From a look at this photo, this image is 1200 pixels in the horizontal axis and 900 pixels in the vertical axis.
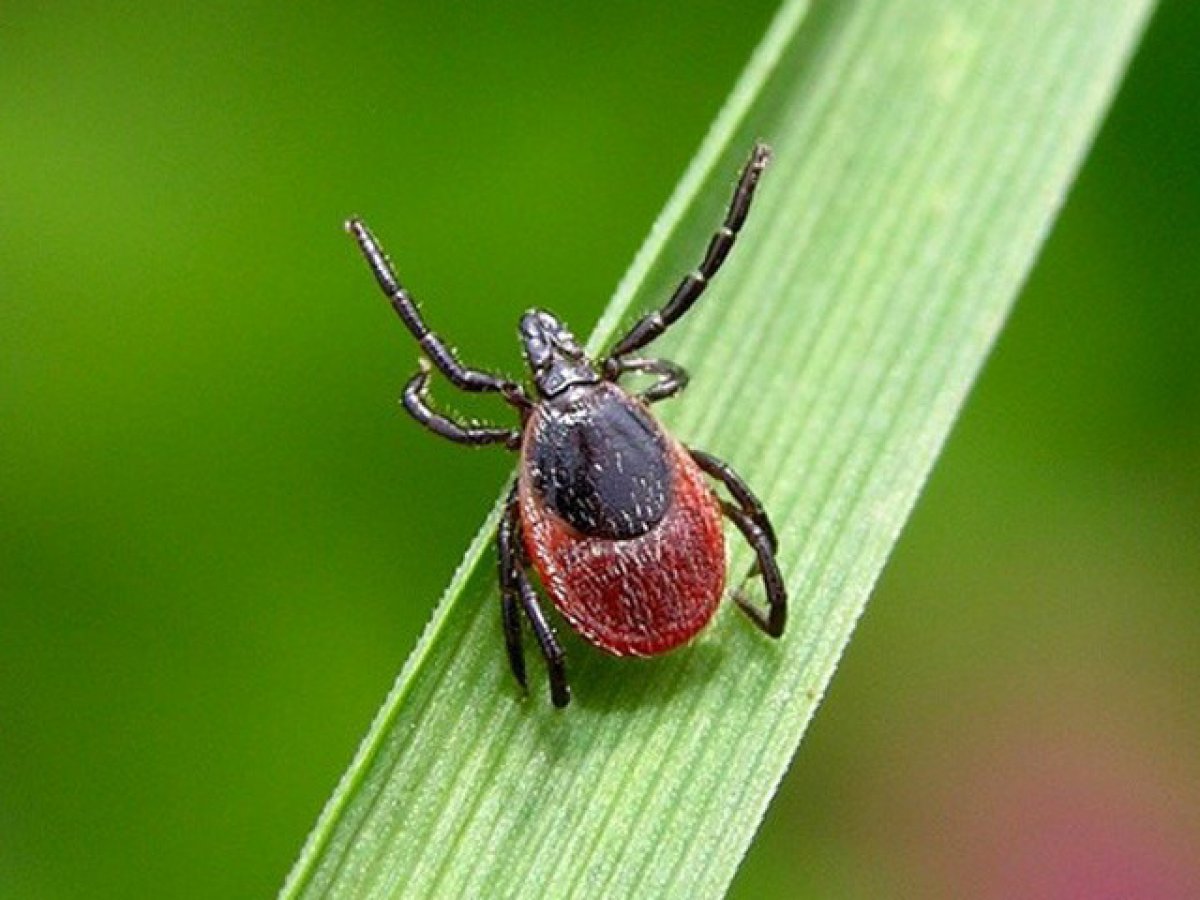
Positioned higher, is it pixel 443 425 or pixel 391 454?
pixel 443 425

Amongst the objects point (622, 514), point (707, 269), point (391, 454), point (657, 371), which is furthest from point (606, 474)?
point (391, 454)

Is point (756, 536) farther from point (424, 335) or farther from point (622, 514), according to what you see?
point (424, 335)

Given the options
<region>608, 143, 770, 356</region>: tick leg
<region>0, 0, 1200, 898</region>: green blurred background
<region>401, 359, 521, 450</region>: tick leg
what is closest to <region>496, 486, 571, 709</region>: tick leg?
<region>401, 359, 521, 450</region>: tick leg

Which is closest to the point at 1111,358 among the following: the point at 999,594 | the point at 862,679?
the point at 999,594

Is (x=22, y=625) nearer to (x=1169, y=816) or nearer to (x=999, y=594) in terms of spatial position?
(x=999, y=594)

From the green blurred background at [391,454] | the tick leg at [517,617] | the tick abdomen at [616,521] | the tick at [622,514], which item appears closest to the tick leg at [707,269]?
the tick at [622,514]

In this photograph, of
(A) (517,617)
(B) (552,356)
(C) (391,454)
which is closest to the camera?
(A) (517,617)

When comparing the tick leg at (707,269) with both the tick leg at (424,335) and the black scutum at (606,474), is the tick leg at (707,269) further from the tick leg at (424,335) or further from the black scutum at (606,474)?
the tick leg at (424,335)
